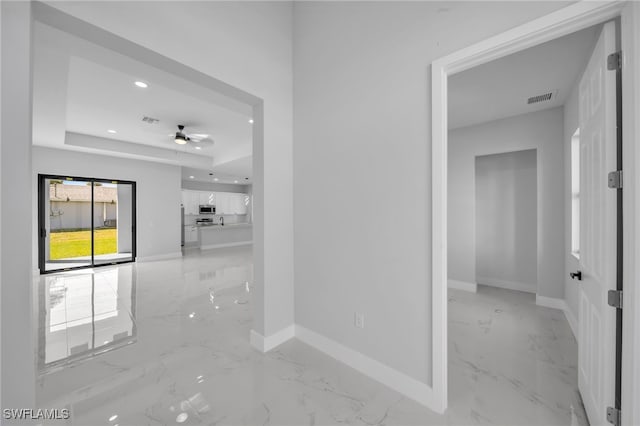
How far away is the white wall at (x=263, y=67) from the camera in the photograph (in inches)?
71.4

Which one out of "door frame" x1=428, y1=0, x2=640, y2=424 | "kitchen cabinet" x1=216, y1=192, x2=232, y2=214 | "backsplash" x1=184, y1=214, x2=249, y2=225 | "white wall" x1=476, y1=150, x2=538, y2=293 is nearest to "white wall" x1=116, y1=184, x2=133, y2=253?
"backsplash" x1=184, y1=214, x2=249, y2=225

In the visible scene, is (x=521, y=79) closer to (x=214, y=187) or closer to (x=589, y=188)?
(x=589, y=188)

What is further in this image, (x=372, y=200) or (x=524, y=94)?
(x=524, y=94)

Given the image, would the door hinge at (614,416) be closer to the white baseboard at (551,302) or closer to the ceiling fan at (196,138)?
the white baseboard at (551,302)

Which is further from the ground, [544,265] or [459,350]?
[544,265]

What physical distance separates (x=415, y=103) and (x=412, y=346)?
5.74ft

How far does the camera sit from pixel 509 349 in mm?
2416

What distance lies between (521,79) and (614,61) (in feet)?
5.79

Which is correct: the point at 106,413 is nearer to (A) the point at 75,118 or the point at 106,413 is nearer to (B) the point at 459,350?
(B) the point at 459,350

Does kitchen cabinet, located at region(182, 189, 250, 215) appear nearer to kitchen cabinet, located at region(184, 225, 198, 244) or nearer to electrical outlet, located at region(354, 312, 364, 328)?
kitchen cabinet, located at region(184, 225, 198, 244)

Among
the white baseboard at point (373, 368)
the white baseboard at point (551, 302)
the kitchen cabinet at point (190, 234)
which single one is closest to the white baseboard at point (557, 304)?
the white baseboard at point (551, 302)

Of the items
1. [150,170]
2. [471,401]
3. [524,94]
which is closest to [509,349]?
[471,401]

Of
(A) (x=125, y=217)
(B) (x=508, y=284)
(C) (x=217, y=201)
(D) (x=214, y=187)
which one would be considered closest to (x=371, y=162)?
(B) (x=508, y=284)

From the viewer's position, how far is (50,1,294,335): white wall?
1.81m
